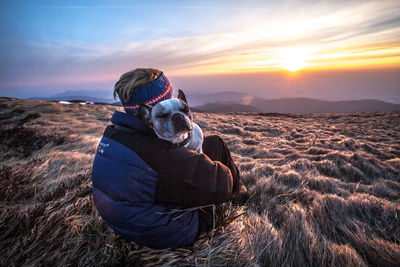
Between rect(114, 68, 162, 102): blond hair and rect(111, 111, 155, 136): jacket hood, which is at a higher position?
rect(114, 68, 162, 102): blond hair

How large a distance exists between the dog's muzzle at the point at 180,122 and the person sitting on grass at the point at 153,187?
19.8 inches

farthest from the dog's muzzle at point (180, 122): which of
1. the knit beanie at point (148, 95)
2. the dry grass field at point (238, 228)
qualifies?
the dry grass field at point (238, 228)

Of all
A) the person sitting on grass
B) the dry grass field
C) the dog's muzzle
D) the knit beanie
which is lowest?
the dry grass field

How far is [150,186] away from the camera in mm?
1376

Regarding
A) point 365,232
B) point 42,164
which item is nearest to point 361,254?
point 365,232

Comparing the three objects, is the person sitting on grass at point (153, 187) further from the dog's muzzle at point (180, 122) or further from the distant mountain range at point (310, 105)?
the distant mountain range at point (310, 105)

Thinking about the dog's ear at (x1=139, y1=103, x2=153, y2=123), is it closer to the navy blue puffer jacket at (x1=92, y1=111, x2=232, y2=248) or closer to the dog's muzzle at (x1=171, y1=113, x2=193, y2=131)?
the dog's muzzle at (x1=171, y1=113, x2=193, y2=131)

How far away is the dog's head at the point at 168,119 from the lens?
1.95 m

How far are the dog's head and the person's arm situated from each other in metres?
0.64

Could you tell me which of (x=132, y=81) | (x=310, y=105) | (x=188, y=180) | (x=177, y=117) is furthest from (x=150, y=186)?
(x=310, y=105)

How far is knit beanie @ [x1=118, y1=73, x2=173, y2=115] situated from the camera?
6.07 ft

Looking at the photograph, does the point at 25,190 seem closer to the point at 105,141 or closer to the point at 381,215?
the point at 105,141

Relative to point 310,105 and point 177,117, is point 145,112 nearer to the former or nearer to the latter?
point 177,117

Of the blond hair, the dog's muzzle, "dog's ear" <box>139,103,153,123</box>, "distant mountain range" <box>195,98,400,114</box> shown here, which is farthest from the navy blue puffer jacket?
"distant mountain range" <box>195,98,400,114</box>
